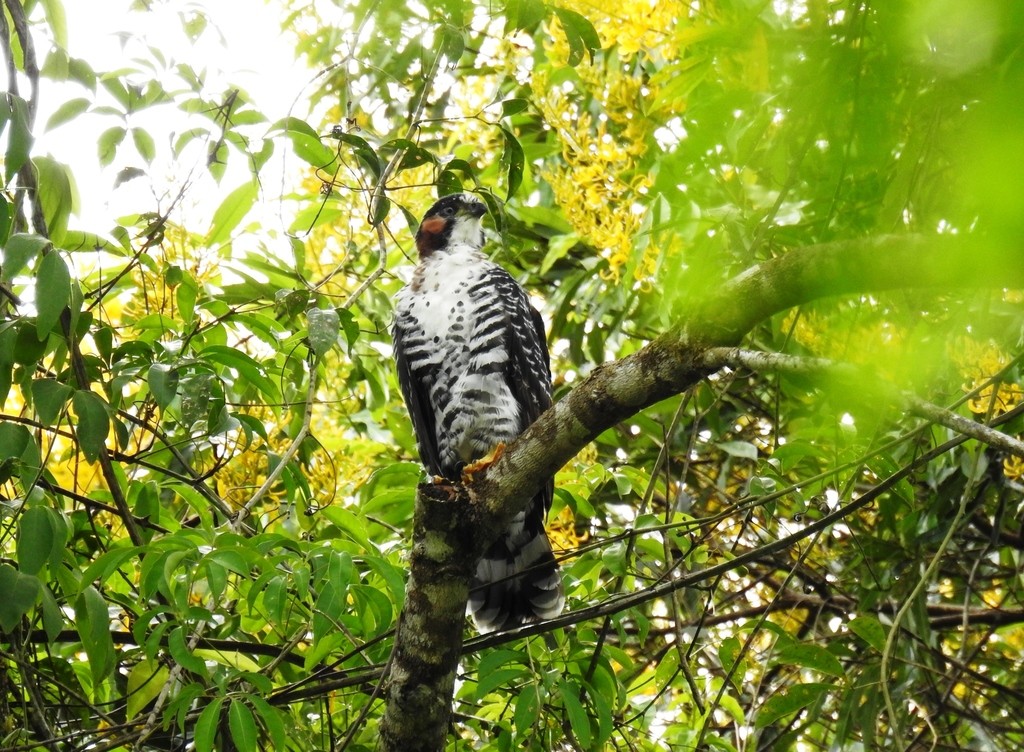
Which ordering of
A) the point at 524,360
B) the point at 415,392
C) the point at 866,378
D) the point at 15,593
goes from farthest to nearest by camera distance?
1. the point at 415,392
2. the point at 524,360
3. the point at 15,593
4. the point at 866,378

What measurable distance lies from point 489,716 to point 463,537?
0.85 m

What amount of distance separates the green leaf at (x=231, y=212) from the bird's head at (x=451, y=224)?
0.88 m

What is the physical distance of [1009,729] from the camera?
297 cm

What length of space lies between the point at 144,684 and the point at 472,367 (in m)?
1.33

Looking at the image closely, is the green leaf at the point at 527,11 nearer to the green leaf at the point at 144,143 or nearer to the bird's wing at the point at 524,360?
the green leaf at the point at 144,143

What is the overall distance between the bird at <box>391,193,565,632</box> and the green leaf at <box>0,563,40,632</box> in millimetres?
1481

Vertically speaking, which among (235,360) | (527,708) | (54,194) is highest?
(54,194)

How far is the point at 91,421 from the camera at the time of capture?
5.97ft

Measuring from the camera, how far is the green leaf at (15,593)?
1636mm

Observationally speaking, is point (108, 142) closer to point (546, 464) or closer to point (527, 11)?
point (527, 11)

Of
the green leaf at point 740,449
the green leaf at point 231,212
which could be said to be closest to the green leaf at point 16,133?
the green leaf at point 231,212

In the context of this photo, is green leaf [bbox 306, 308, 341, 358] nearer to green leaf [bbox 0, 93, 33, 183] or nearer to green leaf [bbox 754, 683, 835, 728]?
green leaf [bbox 0, 93, 33, 183]

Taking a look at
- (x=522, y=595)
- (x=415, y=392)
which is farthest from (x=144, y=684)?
(x=415, y=392)

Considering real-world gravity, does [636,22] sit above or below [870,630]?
above
